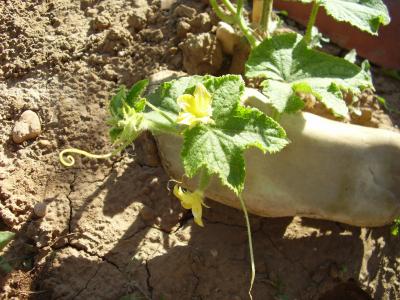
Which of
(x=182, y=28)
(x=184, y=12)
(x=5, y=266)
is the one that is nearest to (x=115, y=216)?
(x=5, y=266)

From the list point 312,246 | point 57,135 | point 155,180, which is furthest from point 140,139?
point 312,246

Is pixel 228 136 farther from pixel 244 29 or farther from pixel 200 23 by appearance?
pixel 200 23

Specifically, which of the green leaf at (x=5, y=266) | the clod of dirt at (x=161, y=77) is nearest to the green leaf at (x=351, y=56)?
the clod of dirt at (x=161, y=77)

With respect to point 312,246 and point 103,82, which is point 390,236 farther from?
point 103,82

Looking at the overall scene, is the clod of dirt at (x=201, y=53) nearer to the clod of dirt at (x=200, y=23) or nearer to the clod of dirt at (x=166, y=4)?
the clod of dirt at (x=200, y=23)

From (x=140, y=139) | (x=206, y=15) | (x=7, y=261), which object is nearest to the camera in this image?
(x=7, y=261)

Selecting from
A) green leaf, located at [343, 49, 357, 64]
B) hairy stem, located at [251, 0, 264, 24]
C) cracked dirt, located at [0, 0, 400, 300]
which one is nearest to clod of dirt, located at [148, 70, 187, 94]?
cracked dirt, located at [0, 0, 400, 300]
